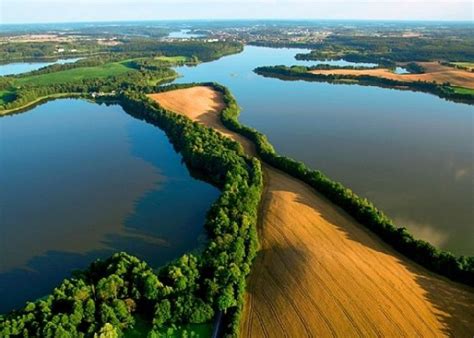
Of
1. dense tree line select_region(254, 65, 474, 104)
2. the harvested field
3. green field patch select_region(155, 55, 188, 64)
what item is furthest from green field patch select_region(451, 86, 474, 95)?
green field patch select_region(155, 55, 188, 64)

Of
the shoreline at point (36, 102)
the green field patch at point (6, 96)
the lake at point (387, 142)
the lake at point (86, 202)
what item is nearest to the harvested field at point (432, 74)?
the lake at point (387, 142)

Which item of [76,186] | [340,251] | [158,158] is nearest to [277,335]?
[340,251]

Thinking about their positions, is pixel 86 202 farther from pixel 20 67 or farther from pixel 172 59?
pixel 20 67

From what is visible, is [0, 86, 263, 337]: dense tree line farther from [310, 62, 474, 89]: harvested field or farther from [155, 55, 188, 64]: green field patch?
[155, 55, 188, 64]: green field patch

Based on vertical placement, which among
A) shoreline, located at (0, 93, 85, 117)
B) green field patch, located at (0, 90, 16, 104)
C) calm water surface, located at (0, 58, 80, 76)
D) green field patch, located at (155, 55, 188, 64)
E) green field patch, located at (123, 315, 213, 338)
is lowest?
green field patch, located at (123, 315, 213, 338)

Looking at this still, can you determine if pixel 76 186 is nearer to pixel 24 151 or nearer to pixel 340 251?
pixel 24 151

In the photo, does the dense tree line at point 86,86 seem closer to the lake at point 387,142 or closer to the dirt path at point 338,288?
the lake at point 387,142
